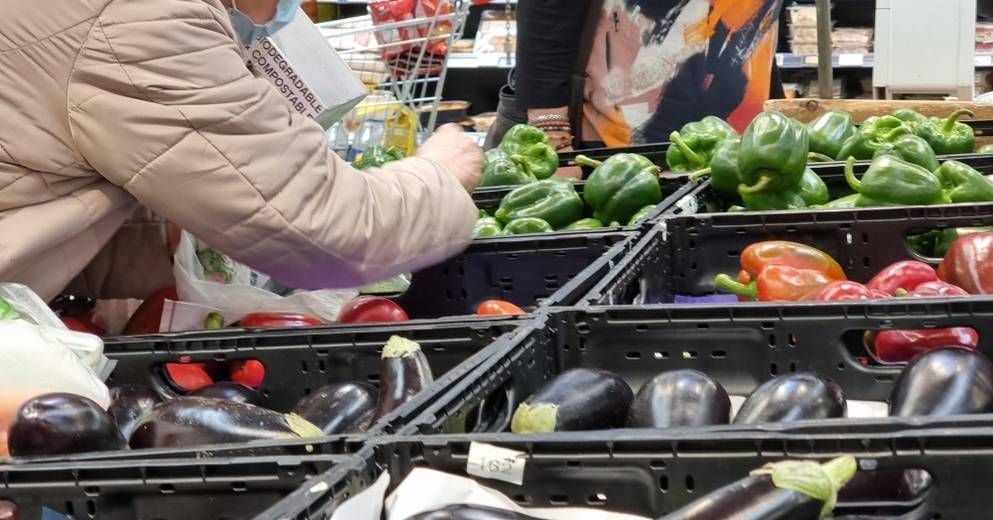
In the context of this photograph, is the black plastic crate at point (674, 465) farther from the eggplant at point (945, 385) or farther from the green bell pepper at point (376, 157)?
the green bell pepper at point (376, 157)

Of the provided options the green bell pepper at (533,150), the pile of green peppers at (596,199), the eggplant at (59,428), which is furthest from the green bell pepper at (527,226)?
the eggplant at (59,428)

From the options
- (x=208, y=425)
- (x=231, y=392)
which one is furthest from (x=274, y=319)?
(x=208, y=425)

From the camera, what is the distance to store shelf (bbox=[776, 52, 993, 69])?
228 inches

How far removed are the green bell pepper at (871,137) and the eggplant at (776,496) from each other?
2075 mm

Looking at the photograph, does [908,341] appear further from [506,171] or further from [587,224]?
[506,171]

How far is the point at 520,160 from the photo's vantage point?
3385mm

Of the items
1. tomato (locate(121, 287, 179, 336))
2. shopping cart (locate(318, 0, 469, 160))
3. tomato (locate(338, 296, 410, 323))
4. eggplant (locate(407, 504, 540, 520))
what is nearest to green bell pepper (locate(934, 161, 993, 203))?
tomato (locate(338, 296, 410, 323))

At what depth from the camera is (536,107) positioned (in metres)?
4.08

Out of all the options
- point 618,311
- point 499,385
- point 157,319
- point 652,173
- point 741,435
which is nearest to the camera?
point 741,435

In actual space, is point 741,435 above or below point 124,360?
above

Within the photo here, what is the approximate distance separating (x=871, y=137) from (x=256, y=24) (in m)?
1.55

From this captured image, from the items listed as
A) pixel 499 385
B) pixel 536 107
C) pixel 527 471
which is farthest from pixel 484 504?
pixel 536 107

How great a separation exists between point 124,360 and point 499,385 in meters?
0.68

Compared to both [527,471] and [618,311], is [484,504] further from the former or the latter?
[618,311]
